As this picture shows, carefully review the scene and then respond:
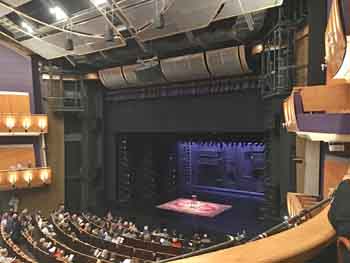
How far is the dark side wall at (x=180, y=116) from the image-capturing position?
10.9 m

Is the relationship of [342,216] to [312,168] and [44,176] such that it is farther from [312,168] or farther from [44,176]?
[44,176]

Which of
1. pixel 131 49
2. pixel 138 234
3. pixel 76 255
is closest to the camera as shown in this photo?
pixel 76 255

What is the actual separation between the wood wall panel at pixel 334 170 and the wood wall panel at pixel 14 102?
11448 millimetres

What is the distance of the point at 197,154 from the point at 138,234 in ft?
25.6

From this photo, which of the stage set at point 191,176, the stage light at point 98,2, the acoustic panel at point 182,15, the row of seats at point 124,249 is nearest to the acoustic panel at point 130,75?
the stage set at point 191,176

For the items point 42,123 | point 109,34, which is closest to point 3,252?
point 109,34

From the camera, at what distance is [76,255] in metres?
7.84

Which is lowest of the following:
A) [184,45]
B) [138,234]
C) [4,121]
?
[138,234]

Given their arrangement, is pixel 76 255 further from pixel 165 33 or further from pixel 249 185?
pixel 249 185

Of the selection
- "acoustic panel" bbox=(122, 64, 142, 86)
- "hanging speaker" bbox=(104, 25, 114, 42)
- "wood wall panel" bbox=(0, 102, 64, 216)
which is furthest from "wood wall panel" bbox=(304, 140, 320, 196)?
"wood wall panel" bbox=(0, 102, 64, 216)

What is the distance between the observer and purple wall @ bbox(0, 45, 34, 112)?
521 inches

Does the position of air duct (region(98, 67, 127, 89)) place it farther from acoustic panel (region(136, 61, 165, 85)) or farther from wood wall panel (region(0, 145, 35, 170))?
wood wall panel (region(0, 145, 35, 170))

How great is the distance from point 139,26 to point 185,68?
226 cm

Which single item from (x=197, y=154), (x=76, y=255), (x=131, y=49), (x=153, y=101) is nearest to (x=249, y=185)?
(x=197, y=154)
